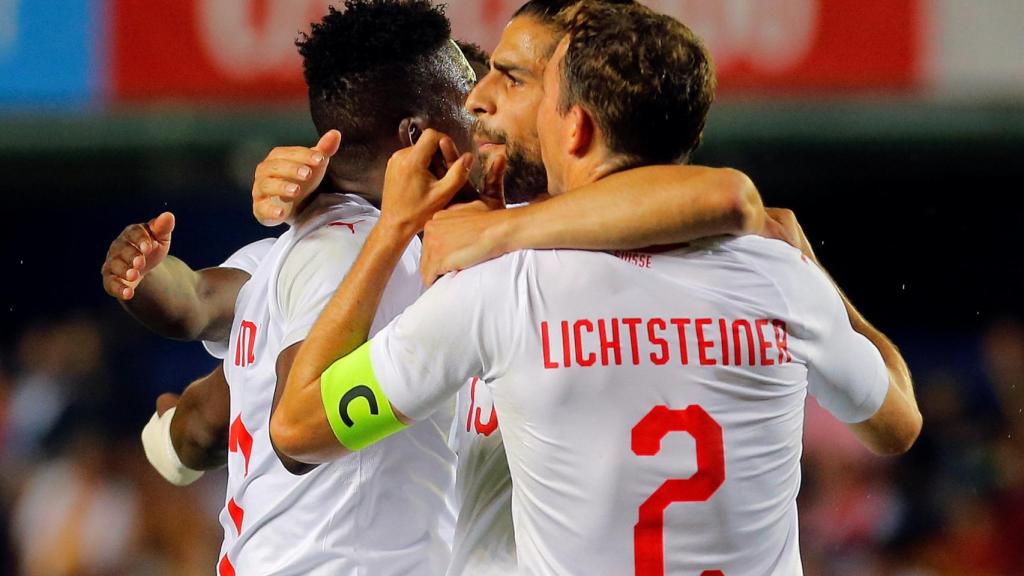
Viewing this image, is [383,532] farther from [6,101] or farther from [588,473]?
[6,101]

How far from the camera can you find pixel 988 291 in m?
9.28

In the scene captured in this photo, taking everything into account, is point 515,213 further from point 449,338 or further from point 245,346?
point 245,346

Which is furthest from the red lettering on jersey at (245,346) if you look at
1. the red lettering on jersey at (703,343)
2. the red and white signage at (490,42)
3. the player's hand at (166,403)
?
the red and white signage at (490,42)

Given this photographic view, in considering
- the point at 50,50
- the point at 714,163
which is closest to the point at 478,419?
the point at 50,50

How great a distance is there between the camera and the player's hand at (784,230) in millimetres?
2648

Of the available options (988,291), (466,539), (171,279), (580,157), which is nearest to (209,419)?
(171,279)

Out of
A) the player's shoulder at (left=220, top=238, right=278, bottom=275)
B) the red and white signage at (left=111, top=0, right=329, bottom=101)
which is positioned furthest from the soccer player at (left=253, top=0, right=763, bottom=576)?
the red and white signage at (left=111, top=0, right=329, bottom=101)

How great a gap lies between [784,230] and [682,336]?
51 centimetres

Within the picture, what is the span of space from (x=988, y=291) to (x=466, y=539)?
24.4ft

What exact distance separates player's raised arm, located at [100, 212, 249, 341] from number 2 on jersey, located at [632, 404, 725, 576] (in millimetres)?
1305

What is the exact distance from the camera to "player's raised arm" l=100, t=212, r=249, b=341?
307cm

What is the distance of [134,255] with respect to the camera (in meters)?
3.06

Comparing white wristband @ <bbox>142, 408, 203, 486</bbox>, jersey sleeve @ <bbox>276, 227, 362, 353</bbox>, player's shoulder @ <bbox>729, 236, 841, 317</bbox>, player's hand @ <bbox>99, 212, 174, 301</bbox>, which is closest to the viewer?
player's shoulder @ <bbox>729, 236, 841, 317</bbox>

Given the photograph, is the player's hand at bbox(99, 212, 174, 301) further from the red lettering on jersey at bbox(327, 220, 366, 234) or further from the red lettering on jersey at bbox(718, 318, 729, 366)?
the red lettering on jersey at bbox(718, 318, 729, 366)
